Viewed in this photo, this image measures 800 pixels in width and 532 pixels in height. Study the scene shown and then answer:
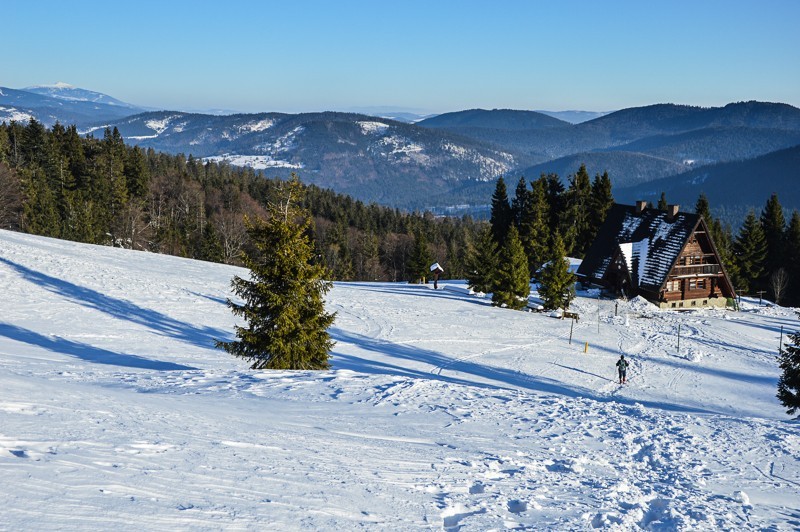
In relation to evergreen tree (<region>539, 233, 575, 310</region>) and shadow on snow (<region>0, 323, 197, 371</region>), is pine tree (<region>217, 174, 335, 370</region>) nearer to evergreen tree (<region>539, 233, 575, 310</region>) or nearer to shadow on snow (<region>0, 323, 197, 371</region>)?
shadow on snow (<region>0, 323, 197, 371</region>)

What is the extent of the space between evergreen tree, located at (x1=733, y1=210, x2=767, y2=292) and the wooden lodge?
15.4 m

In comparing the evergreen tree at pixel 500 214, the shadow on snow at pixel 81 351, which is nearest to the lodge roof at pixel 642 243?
the evergreen tree at pixel 500 214

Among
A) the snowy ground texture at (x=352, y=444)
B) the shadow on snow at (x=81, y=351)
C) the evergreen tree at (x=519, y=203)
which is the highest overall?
the evergreen tree at (x=519, y=203)

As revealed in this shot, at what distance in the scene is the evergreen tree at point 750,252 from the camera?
59844 millimetres

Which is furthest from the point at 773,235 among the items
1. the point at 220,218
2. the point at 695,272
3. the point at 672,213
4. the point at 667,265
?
the point at 220,218

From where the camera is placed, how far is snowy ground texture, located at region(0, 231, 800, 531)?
7027 mm

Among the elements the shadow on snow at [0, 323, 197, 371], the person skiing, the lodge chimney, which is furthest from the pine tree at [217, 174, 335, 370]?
the lodge chimney

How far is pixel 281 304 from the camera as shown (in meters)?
17.4

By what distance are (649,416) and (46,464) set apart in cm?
1216

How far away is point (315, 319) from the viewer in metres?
18.0

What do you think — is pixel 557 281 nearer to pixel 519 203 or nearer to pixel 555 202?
pixel 555 202

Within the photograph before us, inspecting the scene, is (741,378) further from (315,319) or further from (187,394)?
(187,394)

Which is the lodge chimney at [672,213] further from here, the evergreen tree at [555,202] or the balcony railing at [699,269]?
the evergreen tree at [555,202]

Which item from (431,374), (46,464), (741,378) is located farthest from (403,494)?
(741,378)
